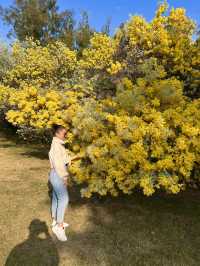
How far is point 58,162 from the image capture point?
6.28 meters

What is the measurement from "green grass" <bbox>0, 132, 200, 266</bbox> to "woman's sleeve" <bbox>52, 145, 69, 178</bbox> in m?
0.99

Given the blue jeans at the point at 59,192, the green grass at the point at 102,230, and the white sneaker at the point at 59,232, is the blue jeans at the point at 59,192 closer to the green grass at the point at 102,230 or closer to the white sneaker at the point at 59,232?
the white sneaker at the point at 59,232

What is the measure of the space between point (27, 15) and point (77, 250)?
27.1m

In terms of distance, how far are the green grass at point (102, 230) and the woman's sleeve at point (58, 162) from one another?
99cm

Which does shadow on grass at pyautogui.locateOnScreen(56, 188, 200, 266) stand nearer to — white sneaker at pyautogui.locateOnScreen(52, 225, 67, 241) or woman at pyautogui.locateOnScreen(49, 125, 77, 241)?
white sneaker at pyautogui.locateOnScreen(52, 225, 67, 241)

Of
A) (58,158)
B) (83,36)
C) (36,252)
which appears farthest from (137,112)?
(83,36)

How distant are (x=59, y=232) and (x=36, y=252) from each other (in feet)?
1.91

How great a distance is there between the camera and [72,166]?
679 cm

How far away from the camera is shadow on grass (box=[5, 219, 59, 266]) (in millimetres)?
5508

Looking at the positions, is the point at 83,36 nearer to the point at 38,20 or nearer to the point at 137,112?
the point at 38,20

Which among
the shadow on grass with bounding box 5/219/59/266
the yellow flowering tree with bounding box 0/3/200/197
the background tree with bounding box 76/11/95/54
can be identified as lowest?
the shadow on grass with bounding box 5/219/59/266

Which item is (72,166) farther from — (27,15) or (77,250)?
(27,15)

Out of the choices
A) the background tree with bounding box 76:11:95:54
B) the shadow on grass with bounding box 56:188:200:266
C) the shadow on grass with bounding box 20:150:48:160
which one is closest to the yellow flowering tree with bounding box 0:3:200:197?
the shadow on grass with bounding box 56:188:200:266

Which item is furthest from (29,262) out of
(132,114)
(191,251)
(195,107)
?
(195,107)
